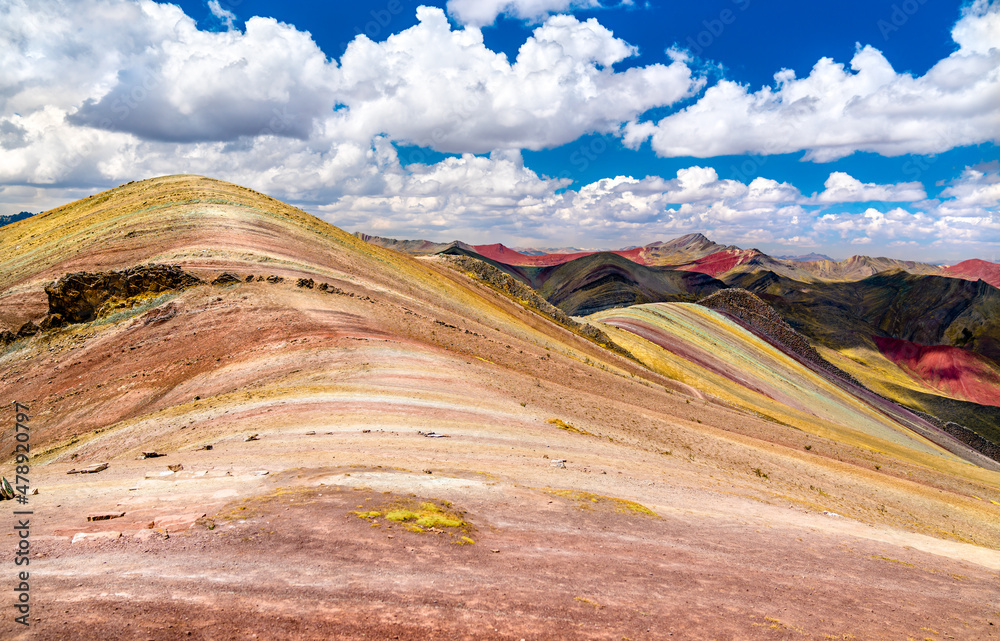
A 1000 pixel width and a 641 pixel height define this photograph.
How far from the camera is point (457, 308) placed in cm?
3538

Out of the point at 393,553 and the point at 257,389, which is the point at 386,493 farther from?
the point at 257,389

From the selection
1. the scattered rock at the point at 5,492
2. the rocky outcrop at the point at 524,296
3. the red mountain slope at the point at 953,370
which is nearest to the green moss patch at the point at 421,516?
the scattered rock at the point at 5,492

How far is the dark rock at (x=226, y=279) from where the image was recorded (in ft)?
83.1

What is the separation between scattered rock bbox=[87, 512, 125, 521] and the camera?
844cm

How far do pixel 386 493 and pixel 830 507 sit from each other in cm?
1546

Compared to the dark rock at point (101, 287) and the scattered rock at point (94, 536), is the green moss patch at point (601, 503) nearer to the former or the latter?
the scattered rock at point (94, 536)

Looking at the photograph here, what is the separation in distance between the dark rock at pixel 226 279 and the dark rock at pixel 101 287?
3.19ft

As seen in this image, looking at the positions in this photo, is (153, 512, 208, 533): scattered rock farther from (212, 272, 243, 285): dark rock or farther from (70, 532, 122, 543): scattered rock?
(212, 272, 243, 285): dark rock

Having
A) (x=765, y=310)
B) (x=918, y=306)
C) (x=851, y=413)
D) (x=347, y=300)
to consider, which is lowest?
(x=851, y=413)

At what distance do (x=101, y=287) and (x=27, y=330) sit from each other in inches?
134

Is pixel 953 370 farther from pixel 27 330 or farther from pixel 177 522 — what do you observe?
pixel 27 330

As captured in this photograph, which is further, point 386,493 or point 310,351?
point 310,351

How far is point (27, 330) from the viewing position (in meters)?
22.2

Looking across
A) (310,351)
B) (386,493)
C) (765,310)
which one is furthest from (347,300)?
(765,310)
